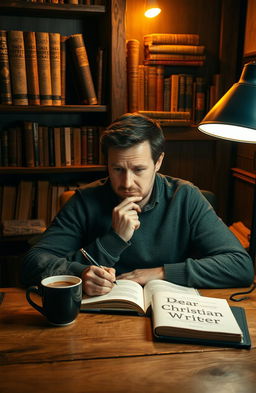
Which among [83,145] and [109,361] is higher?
[83,145]

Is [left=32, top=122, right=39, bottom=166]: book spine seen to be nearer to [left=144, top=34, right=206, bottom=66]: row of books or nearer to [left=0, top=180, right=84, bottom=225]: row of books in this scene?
[left=0, top=180, right=84, bottom=225]: row of books

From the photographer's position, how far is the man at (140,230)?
4.22 ft

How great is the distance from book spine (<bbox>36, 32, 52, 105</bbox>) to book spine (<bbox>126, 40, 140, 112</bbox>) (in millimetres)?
479

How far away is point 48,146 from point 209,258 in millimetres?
1452

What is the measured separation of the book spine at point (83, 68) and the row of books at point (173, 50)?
408mm

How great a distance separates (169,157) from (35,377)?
6.74ft

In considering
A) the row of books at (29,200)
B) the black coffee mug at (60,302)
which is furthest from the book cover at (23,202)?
the black coffee mug at (60,302)

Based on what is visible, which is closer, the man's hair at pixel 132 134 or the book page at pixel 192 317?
the book page at pixel 192 317

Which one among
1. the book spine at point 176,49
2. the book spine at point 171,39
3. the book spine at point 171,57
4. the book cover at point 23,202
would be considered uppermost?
the book spine at point 171,39

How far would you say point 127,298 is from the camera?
107cm

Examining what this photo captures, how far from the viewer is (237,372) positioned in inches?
32.1

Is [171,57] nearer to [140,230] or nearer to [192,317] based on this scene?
[140,230]

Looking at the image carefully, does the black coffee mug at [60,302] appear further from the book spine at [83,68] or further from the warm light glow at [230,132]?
the book spine at [83,68]

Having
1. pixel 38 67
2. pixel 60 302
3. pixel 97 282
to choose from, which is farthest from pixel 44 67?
pixel 60 302
